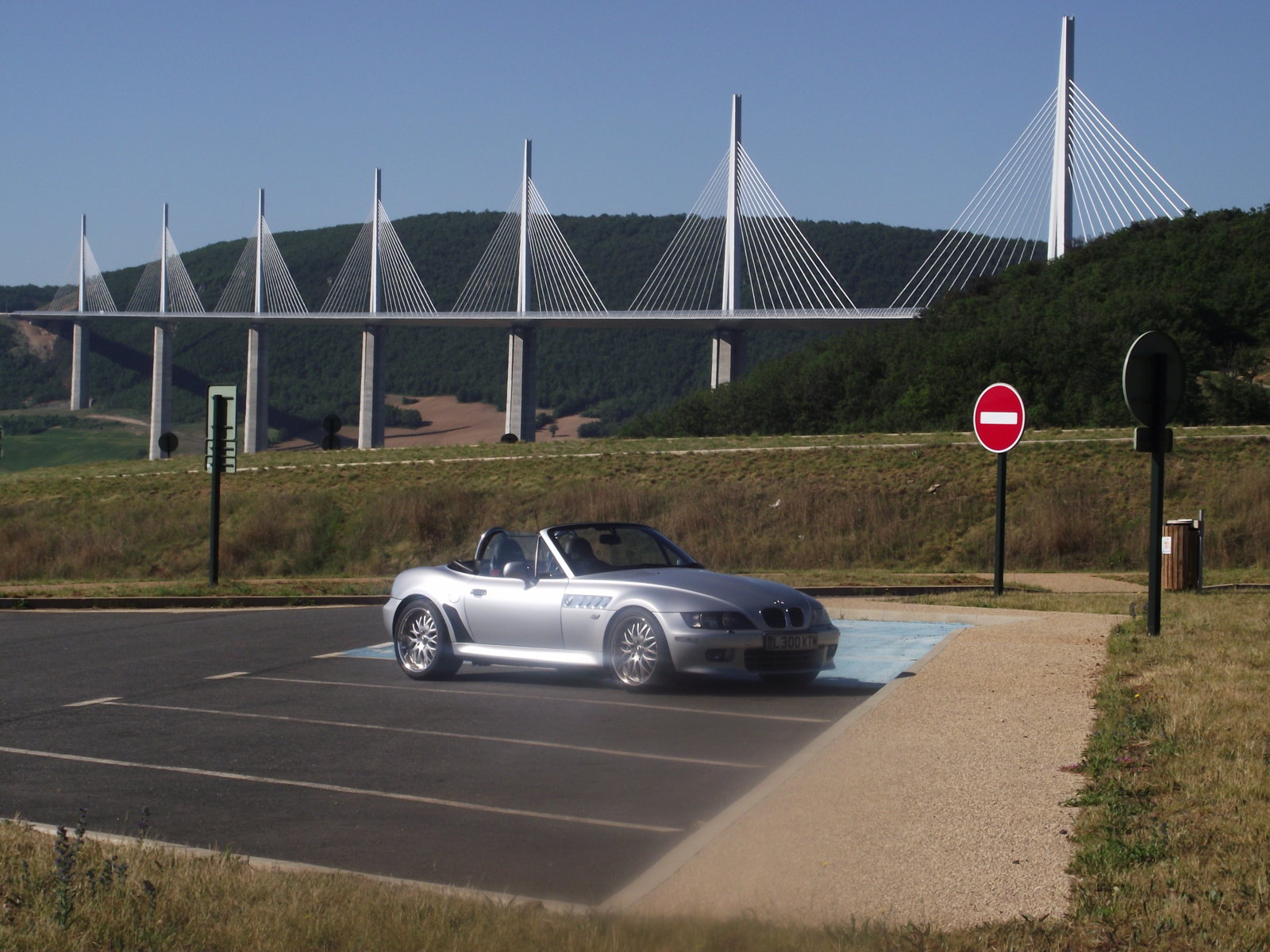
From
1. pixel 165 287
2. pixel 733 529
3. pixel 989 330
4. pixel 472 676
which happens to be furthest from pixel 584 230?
pixel 472 676

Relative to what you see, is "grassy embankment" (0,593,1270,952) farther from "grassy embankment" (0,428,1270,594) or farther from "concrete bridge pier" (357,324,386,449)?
"concrete bridge pier" (357,324,386,449)

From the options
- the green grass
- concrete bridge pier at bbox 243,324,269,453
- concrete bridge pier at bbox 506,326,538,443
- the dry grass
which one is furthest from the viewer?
concrete bridge pier at bbox 243,324,269,453

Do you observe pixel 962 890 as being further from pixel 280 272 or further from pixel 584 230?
pixel 584 230

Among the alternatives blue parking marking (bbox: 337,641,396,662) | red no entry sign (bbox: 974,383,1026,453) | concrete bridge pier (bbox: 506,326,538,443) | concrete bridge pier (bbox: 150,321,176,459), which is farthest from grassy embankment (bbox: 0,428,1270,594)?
concrete bridge pier (bbox: 150,321,176,459)

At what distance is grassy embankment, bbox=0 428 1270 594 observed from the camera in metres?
26.0

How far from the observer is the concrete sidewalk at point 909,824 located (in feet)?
15.8

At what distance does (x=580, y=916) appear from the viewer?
181 inches

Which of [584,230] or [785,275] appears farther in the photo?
[584,230]

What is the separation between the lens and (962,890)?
4.90 meters

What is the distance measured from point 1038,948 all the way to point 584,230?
16548 centimetres

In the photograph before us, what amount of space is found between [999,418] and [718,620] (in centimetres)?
835

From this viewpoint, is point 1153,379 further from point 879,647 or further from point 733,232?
point 733,232

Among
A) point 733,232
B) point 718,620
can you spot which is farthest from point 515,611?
point 733,232

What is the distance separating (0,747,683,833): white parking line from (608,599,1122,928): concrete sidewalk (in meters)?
0.60
